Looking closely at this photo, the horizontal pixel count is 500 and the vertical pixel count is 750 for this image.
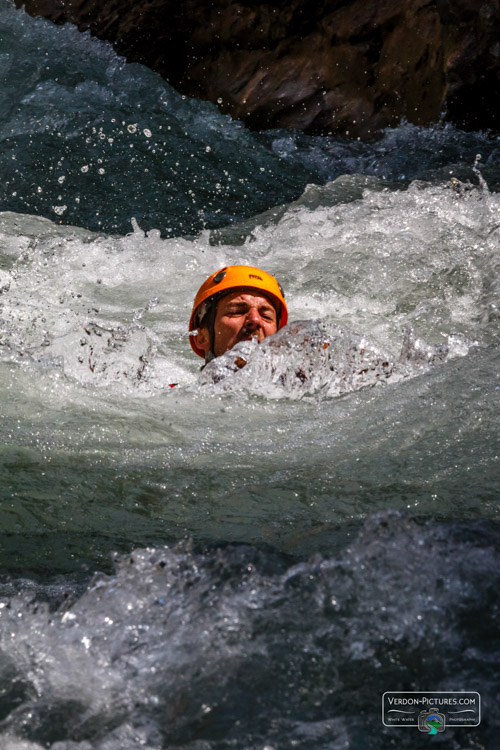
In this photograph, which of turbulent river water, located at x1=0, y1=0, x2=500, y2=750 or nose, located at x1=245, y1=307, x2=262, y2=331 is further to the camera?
nose, located at x1=245, y1=307, x2=262, y2=331

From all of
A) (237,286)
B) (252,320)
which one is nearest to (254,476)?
(252,320)

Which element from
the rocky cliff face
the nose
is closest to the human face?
the nose

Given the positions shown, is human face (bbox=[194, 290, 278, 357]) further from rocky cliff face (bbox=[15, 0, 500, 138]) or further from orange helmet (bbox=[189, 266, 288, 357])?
rocky cliff face (bbox=[15, 0, 500, 138])

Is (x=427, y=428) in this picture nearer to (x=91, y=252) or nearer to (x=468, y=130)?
(x=91, y=252)

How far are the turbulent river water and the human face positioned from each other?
1.26ft

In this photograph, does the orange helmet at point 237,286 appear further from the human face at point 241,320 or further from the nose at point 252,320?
the nose at point 252,320

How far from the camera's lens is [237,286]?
4.37m

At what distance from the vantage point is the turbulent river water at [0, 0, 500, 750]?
64.6 inches

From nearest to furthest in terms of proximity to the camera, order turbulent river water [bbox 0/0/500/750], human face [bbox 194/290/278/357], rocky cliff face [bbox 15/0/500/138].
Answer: turbulent river water [bbox 0/0/500/750], human face [bbox 194/290/278/357], rocky cliff face [bbox 15/0/500/138]

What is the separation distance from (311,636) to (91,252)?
4790 millimetres

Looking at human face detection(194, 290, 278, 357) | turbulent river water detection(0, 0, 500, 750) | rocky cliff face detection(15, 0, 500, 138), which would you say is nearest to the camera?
turbulent river water detection(0, 0, 500, 750)

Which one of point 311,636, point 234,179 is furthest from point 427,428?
point 234,179

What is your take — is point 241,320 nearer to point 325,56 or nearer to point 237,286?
point 237,286

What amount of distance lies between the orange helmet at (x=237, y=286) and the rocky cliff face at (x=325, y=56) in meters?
3.80
